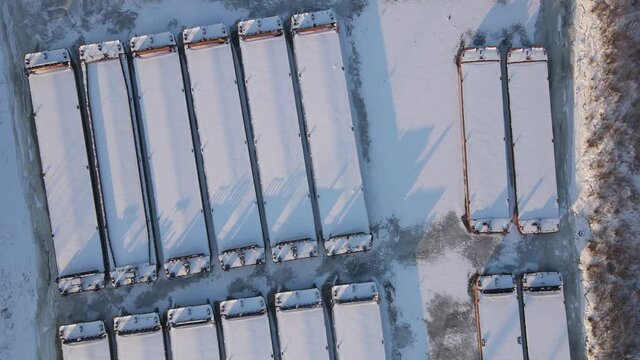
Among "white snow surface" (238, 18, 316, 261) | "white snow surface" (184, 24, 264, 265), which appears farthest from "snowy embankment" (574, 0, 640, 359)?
"white snow surface" (184, 24, 264, 265)

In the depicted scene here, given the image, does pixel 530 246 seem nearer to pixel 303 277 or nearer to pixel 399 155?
pixel 399 155

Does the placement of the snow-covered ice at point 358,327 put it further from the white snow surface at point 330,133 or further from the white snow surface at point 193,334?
the white snow surface at point 193,334

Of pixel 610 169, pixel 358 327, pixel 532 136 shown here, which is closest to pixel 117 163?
pixel 358 327

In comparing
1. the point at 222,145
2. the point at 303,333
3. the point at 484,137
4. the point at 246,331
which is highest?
the point at 222,145

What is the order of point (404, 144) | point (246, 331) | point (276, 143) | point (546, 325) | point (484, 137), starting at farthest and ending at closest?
point (404, 144)
point (484, 137)
point (546, 325)
point (276, 143)
point (246, 331)

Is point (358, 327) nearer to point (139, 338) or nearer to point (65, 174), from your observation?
point (139, 338)

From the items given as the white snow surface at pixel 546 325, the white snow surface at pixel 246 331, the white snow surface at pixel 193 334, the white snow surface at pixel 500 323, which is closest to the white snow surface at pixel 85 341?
the white snow surface at pixel 193 334

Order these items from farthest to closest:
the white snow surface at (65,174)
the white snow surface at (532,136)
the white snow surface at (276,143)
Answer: the white snow surface at (532,136), the white snow surface at (276,143), the white snow surface at (65,174)
